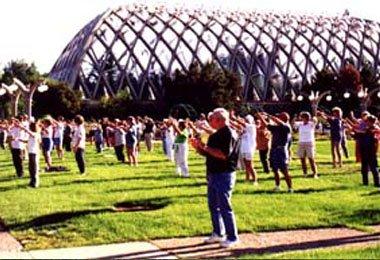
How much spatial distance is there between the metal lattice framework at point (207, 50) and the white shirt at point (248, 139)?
Answer: 7058 cm

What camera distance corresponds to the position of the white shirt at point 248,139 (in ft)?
59.7

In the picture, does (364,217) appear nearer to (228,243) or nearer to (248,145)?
(228,243)

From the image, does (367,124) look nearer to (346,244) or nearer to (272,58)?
(346,244)

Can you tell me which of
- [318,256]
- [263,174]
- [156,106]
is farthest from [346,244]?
[156,106]

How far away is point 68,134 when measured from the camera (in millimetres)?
37438

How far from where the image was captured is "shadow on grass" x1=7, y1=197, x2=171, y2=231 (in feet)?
40.3

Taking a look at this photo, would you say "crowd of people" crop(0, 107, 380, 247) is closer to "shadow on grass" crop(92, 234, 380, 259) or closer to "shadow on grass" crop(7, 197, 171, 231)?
"shadow on grass" crop(92, 234, 380, 259)

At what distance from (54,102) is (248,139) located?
55.2m

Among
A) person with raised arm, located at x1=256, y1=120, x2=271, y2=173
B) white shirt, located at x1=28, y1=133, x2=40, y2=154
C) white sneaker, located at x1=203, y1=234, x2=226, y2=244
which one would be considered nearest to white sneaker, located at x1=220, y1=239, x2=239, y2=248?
white sneaker, located at x1=203, y1=234, x2=226, y2=244

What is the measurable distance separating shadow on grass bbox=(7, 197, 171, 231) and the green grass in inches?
166

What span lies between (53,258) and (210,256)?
1.92 m

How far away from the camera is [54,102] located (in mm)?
71688

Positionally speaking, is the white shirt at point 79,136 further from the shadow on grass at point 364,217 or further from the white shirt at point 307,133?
the shadow on grass at point 364,217

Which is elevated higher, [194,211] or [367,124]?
[367,124]
